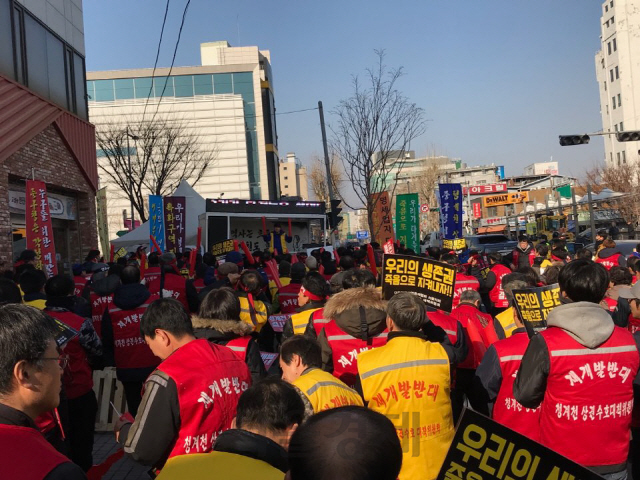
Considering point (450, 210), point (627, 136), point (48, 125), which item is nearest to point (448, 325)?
point (450, 210)

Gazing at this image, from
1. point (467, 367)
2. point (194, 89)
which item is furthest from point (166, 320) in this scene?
point (194, 89)

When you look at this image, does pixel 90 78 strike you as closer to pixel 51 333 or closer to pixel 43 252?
pixel 43 252

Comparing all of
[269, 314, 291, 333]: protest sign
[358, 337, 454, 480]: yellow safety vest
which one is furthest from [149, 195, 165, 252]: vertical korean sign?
[358, 337, 454, 480]: yellow safety vest

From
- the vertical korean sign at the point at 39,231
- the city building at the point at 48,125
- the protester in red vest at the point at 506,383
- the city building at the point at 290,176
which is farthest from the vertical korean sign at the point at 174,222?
the city building at the point at 290,176

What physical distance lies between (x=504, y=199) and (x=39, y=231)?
217 ft

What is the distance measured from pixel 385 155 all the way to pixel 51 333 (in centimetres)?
1798

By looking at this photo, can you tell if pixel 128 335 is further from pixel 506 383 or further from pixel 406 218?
pixel 406 218

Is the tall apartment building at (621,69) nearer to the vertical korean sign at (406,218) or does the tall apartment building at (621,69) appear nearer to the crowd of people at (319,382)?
the vertical korean sign at (406,218)

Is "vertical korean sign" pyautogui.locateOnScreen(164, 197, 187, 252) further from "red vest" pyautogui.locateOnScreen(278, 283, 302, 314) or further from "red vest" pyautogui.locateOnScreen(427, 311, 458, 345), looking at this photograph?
"red vest" pyautogui.locateOnScreen(427, 311, 458, 345)

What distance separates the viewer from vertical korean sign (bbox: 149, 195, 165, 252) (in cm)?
1734

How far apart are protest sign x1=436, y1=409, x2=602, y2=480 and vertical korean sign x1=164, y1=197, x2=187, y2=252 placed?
15767mm

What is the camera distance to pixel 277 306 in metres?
8.87

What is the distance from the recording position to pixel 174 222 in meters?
17.3

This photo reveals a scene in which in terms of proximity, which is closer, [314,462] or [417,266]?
[314,462]
